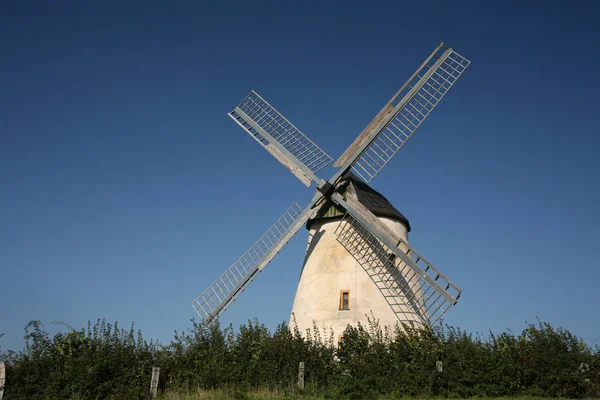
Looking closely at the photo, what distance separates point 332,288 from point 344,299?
51 centimetres

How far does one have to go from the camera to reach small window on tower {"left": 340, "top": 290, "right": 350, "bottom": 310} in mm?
16266

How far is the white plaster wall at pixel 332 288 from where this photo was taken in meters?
16.0

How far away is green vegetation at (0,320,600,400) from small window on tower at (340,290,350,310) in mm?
1794

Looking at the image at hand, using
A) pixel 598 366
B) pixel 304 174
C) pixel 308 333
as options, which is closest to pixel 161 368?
pixel 308 333

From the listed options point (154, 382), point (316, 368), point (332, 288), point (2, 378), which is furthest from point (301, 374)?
point (2, 378)

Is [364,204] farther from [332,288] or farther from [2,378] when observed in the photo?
[2,378]

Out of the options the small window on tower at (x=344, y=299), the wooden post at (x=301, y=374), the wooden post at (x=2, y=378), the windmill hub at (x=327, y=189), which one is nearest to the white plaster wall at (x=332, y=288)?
the small window on tower at (x=344, y=299)

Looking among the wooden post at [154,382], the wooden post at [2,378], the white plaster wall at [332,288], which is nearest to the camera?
the wooden post at [2,378]

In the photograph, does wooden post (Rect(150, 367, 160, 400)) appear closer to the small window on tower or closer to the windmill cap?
the small window on tower

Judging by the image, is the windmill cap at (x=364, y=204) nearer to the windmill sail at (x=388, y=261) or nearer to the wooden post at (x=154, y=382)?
the windmill sail at (x=388, y=261)

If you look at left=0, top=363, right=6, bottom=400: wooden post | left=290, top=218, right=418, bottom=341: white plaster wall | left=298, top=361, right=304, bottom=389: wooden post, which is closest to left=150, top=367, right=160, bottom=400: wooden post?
left=0, top=363, right=6, bottom=400: wooden post

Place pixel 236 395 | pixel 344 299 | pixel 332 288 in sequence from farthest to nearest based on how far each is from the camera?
1. pixel 332 288
2. pixel 344 299
3. pixel 236 395

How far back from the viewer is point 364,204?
17125mm

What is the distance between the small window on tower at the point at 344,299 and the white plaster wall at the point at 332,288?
0.35 feet
